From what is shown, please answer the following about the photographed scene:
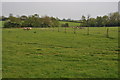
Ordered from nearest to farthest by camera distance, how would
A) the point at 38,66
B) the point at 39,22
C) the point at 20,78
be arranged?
1. the point at 20,78
2. the point at 38,66
3. the point at 39,22

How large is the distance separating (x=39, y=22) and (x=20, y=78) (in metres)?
→ 89.8

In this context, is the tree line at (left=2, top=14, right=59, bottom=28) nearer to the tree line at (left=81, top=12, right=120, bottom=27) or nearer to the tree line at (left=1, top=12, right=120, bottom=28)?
the tree line at (left=1, top=12, right=120, bottom=28)

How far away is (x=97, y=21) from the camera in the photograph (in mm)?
97062

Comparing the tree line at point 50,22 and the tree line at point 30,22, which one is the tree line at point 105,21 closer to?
the tree line at point 50,22

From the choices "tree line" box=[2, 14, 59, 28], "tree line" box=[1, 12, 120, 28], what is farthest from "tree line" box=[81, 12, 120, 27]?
"tree line" box=[2, 14, 59, 28]

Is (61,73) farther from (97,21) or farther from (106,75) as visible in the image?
(97,21)

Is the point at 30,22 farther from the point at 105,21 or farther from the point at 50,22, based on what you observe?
the point at 105,21

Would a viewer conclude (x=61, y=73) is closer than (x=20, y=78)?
No

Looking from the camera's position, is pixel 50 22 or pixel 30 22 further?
pixel 50 22

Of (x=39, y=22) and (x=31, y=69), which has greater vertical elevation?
(x=39, y=22)

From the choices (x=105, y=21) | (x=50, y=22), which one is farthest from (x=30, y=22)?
(x=105, y=21)

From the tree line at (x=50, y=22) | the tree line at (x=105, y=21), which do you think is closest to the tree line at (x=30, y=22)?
the tree line at (x=50, y=22)

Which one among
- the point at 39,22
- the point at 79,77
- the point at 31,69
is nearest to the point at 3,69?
the point at 31,69

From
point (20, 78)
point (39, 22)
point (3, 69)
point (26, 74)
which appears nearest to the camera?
point (20, 78)
